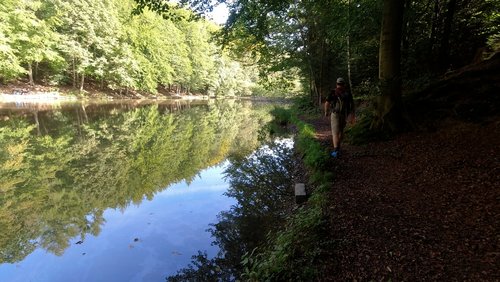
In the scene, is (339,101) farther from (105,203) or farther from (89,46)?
(89,46)

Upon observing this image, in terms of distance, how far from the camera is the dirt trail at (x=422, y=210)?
3.29 meters

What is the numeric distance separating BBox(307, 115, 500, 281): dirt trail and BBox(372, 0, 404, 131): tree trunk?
100 cm

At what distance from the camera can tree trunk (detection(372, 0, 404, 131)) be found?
8.12m

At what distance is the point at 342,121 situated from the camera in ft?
26.6

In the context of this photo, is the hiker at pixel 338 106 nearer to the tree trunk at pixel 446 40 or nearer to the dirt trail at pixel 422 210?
the dirt trail at pixel 422 210

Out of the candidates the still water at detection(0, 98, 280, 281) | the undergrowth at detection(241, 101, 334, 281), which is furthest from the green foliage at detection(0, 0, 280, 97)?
the undergrowth at detection(241, 101, 334, 281)

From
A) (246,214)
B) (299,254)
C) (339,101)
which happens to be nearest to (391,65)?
(339,101)

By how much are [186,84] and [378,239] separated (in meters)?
68.4

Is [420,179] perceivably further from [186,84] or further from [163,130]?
[186,84]

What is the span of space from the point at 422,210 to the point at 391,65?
4989 millimetres

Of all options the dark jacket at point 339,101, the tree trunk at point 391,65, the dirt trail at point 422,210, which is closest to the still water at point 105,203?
the dirt trail at point 422,210

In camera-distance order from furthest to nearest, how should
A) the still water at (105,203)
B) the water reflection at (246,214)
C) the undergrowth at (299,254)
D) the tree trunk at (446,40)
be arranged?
the tree trunk at (446,40) → the still water at (105,203) → the water reflection at (246,214) → the undergrowth at (299,254)

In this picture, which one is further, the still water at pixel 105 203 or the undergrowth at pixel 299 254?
the still water at pixel 105 203

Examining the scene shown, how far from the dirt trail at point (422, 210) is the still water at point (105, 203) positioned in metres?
2.64
